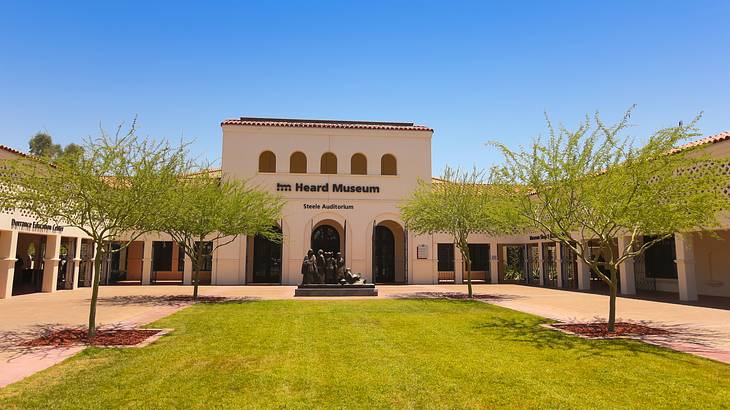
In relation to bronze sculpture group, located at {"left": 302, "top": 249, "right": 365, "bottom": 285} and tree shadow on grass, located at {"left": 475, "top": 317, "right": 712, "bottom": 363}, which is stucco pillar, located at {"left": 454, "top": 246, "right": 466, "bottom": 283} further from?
tree shadow on grass, located at {"left": 475, "top": 317, "right": 712, "bottom": 363}

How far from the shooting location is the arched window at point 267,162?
30531 mm

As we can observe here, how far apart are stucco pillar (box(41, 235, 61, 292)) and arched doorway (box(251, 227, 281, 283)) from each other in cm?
1094

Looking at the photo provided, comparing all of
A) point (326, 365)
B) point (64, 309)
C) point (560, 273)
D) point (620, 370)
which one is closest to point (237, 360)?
point (326, 365)

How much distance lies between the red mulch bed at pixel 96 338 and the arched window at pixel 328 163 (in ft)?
66.2

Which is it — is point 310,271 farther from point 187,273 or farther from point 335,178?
point 187,273

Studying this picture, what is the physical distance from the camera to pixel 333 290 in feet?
67.8

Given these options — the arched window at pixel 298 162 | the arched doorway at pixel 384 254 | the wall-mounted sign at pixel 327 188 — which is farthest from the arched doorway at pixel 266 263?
the arched doorway at pixel 384 254

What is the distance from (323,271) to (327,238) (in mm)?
10284

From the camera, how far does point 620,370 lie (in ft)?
24.8

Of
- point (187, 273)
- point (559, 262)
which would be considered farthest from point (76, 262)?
point (559, 262)

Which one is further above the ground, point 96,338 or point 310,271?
point 310,271

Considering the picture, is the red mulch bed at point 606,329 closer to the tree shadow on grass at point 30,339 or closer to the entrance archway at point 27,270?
the tree shadow on grass at point 30,339

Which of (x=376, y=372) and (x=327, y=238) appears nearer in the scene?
(x=376, y=372)

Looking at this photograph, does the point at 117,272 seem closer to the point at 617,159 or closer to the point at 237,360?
the point at 237,360
